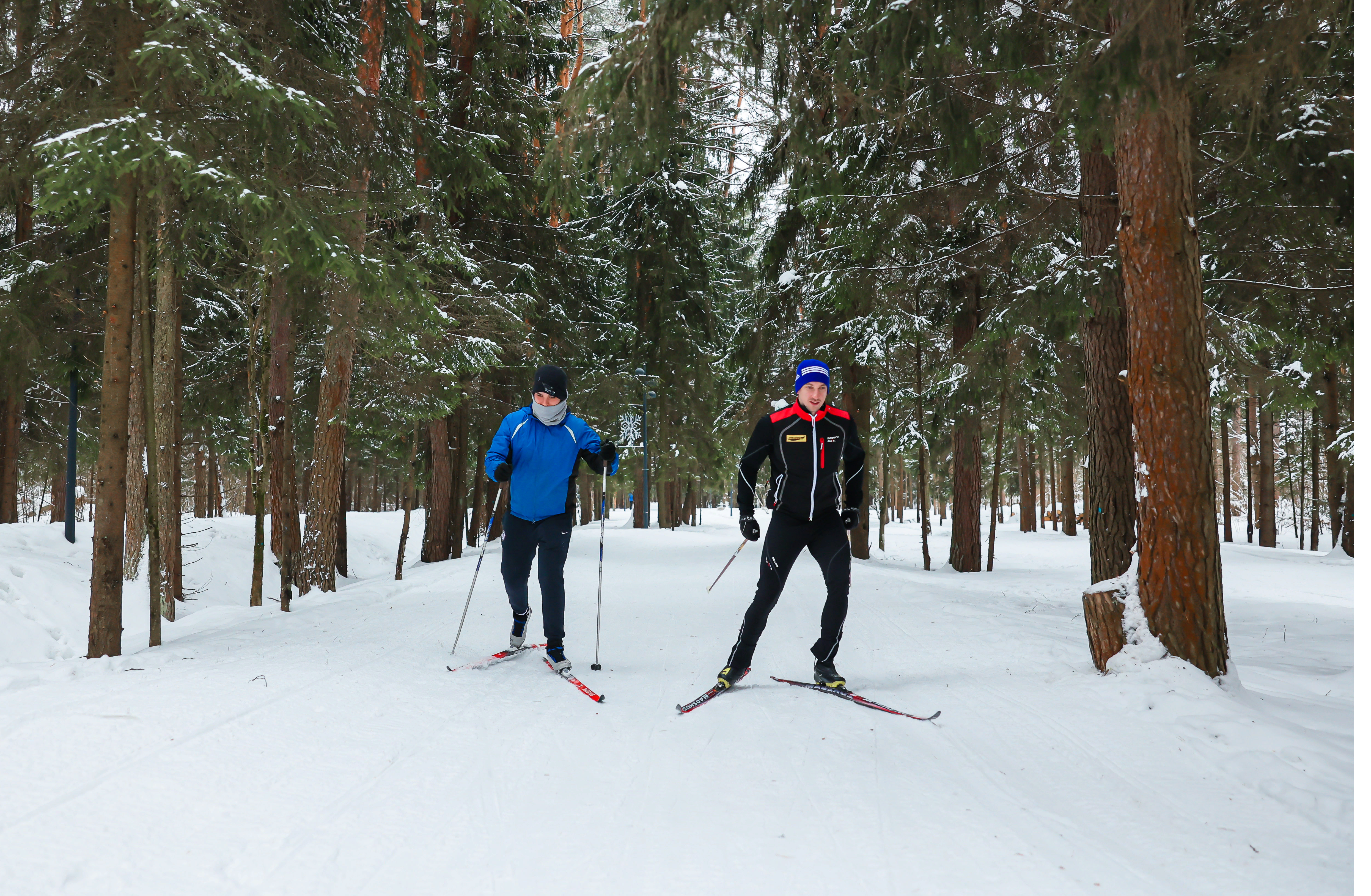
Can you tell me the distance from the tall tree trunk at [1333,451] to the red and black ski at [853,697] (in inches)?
603

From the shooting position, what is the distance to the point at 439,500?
1566 centimetres

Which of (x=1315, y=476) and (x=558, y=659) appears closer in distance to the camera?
Result: (x=558, y=659)

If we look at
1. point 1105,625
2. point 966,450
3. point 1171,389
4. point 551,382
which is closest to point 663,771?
point 551,382

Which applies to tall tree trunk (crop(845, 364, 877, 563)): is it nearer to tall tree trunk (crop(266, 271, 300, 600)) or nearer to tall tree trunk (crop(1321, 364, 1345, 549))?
tall tree trunk (crop(1321, 364, 1345, 549))

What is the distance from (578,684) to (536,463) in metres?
1.66

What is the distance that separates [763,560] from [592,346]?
17.4 metres

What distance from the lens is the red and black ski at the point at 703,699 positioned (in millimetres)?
4625

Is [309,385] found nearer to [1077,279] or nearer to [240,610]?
[240,610]

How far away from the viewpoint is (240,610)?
8.69 meters

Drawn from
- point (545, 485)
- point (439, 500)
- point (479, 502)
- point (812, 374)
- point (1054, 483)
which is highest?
point (812, 374)

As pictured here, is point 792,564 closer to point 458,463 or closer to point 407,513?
point 407,513

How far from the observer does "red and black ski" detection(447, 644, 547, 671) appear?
566 centimetres

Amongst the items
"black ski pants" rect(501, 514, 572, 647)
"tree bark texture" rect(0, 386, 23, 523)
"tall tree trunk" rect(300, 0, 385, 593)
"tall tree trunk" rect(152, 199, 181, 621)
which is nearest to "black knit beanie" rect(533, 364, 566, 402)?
"black ski pants" rect(501, 514, 572, 647)

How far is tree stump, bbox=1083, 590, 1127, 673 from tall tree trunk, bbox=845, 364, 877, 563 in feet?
31.2
